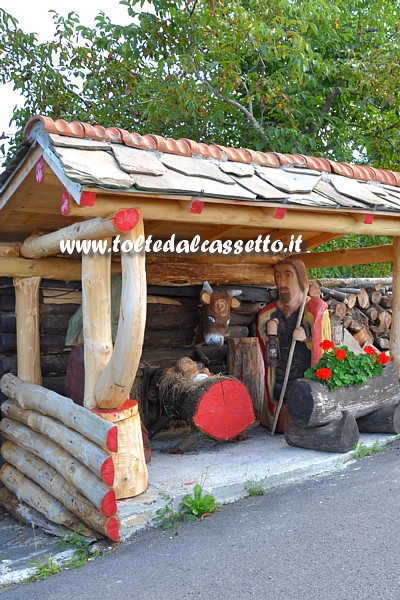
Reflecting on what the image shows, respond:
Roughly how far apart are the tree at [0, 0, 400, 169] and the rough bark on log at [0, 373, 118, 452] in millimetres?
5572

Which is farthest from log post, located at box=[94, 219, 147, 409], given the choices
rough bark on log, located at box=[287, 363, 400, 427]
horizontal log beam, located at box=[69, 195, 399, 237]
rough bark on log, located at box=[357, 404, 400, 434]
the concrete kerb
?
rough bark on log, located at box=[357, 404, 400, 434]

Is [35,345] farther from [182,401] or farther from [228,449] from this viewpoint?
[228,449]

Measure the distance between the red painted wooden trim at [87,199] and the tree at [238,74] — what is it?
6.03m

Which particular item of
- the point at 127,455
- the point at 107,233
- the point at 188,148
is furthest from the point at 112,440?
the point at 188,148

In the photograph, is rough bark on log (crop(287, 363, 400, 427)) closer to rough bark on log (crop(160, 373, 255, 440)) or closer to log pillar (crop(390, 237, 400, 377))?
rough bark on log (crop(160, 373, 255, 440))

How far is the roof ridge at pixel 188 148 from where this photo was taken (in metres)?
4.79

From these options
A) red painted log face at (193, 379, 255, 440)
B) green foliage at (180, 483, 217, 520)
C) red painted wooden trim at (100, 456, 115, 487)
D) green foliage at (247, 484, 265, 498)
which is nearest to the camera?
red painted wooden trim at (100, 456, 115, 487)

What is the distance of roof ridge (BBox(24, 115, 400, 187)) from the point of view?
4.79 meters

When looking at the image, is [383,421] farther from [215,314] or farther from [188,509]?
[188,509]

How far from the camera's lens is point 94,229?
15.3 ft

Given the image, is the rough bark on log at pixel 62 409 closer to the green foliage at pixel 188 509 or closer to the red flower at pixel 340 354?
the green foliage at pixel 188 509

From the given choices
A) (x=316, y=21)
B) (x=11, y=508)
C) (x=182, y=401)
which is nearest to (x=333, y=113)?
(x=316, y=21)

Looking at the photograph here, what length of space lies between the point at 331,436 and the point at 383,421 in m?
0.86

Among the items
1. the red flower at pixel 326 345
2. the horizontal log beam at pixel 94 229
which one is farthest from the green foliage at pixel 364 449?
the horizontal log beam at pixel 94 229
